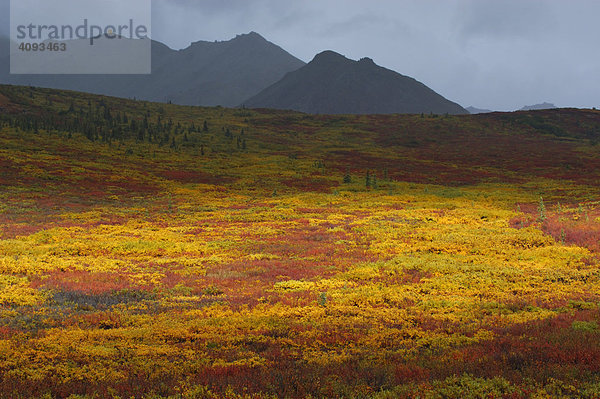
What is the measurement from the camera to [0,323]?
38.2ft

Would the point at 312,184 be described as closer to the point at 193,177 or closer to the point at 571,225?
the point at 193,177

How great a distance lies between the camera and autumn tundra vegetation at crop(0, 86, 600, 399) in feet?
27.5

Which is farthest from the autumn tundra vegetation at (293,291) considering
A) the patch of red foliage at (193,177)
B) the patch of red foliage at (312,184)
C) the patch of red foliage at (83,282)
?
the patch of red foliage at (193,177)

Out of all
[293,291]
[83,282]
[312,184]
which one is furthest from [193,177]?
[293,291]

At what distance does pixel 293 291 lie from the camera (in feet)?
51.2

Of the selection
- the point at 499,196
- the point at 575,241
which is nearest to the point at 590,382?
the point at 575,241

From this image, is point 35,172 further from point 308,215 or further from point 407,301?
point 407,301

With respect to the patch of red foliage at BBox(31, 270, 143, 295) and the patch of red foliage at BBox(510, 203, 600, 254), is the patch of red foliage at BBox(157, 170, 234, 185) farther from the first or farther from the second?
the patch of red foliage at BBox(31, 270, 143, 295)

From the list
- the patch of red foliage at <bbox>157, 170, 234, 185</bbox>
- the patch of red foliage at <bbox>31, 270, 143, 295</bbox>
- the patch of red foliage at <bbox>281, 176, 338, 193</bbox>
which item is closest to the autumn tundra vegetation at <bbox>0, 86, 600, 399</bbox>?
the patch of red foliage at <bbox>31, 270, 143, 295</bbox>

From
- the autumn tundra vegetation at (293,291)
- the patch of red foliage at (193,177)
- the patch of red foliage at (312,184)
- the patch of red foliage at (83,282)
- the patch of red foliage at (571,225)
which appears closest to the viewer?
the autumn tundra vegetation at (293,291)

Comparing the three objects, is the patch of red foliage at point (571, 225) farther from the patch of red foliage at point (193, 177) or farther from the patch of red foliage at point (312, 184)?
the patch of red foliage at point (193, 177)

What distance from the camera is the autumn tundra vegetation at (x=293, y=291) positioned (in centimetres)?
838

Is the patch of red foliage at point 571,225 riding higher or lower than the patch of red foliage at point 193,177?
lower

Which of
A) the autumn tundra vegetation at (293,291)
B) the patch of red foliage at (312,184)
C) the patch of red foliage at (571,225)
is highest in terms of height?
the patch of red foliage at (312,184)
